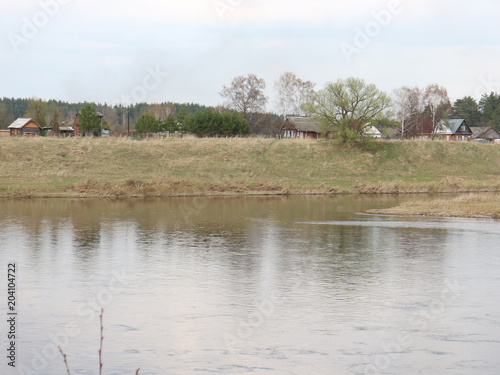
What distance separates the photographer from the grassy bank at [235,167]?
63.8 m

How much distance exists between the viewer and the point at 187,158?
80.7 metres

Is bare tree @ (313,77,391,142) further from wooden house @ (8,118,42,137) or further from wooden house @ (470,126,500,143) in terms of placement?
wooden house @ (470,126,500,143)

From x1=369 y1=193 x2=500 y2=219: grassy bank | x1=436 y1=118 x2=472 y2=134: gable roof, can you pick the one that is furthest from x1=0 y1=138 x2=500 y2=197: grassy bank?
x1=436 y1=118 x2=472 y2=134: gable roof

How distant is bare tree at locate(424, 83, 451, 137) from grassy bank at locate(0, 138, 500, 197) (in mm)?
42162

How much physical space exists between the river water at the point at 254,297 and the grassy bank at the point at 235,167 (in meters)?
25.9

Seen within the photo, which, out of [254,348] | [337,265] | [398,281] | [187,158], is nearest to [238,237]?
[337,265]

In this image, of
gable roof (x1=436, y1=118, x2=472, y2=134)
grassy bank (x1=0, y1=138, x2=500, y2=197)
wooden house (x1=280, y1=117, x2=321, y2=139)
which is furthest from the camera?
gable roof (x1=436, y1=118, x2=472, y2=134)

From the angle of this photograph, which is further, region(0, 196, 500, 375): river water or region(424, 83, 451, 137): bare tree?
region(424, 83, 451, 137): bare tree

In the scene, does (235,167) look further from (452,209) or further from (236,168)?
(452,209)

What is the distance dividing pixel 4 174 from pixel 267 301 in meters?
54.1

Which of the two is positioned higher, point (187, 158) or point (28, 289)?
point (187, 158)

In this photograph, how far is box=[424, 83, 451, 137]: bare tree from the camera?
466 ft

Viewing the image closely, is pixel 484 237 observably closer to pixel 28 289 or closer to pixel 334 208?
pixel 334 208

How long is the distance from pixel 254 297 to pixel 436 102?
437 ft
